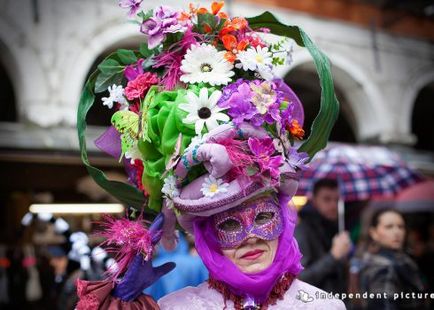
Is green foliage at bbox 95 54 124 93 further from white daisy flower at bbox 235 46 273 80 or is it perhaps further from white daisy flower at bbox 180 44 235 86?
white daisy flower at bbox 235 46 273 80

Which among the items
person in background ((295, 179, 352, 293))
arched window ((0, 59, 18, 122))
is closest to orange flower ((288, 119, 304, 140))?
person in background ((295, 179, 352, 293))

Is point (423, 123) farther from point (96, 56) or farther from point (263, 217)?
point (263, 217)

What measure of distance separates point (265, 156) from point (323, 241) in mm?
2054

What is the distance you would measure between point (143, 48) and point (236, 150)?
0.66m

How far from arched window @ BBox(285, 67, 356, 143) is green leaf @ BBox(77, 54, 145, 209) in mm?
4655

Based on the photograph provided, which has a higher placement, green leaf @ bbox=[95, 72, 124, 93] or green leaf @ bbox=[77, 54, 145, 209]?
green leaf @ bbox=[95, 72, 124, 93]

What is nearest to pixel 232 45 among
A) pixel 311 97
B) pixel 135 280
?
pixel 135 280

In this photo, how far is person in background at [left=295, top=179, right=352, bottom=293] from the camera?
3393 mm

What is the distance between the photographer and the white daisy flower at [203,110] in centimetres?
185

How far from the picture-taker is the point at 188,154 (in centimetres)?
182

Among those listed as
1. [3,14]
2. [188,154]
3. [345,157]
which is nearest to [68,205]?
[3,14]

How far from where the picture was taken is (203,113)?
188 cm

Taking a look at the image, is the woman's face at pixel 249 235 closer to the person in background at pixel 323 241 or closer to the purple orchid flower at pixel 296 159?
the purple orchid flower at pixel 296 159

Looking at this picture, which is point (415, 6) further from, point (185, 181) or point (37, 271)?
point (185, 181)
